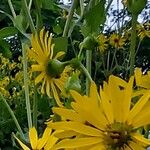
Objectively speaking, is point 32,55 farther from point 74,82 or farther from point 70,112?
point 70,112

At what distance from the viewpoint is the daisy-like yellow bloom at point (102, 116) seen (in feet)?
1.13

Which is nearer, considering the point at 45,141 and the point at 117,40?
the point at 45,141

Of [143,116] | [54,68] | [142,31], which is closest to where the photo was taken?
[143,116]

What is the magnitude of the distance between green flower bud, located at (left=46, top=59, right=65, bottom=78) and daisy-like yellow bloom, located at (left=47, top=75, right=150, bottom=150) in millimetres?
201

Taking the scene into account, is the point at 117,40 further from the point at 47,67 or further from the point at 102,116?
the point at 102,116

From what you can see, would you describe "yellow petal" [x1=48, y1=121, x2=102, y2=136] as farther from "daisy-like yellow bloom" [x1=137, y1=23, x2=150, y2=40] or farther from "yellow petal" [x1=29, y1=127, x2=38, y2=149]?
"daisy-like yellow bloom" [x1=137, y1=23, x2=150, y2=40]

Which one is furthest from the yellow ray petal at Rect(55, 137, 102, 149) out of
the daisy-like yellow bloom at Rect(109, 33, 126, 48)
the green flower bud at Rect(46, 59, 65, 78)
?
the daisy-like yellow bloom at Rect(109, 33, 126, 48)

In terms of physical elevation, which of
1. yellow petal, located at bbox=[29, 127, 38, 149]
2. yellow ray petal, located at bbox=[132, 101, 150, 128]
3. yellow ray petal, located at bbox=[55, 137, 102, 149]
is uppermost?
yellow ray petal, located at bbox=[132, 101, 150, 128]

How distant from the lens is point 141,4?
0.57 metres

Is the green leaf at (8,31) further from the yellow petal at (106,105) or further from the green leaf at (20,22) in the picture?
the yellow petal at (106,105)

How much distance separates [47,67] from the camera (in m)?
0.56

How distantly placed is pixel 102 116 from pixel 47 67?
0.21m

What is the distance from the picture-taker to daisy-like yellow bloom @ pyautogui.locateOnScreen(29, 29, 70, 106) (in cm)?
53

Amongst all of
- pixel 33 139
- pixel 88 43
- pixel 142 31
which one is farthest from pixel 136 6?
pixel 142 31
